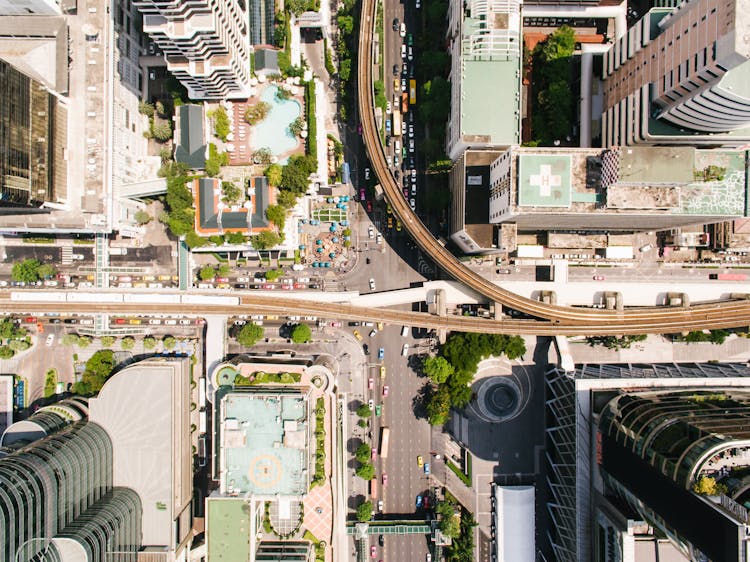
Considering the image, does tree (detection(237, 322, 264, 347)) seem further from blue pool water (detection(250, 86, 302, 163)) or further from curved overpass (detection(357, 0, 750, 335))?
curved overpass (detection(357, 0, 750, 335))

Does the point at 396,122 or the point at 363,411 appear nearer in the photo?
the point at 363,411

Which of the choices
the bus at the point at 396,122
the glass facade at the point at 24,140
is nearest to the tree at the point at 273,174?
the bus at the point at 396,122

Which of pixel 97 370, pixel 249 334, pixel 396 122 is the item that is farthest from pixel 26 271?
pixel 396 122

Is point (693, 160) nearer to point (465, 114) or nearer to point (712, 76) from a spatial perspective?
point (712, 76)

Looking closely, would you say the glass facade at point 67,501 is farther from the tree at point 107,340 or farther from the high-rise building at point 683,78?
the high-rise building at point 683,78

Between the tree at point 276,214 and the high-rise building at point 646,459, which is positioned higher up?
the tree at point 276,214

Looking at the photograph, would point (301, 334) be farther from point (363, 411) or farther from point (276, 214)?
point (276, 214)
